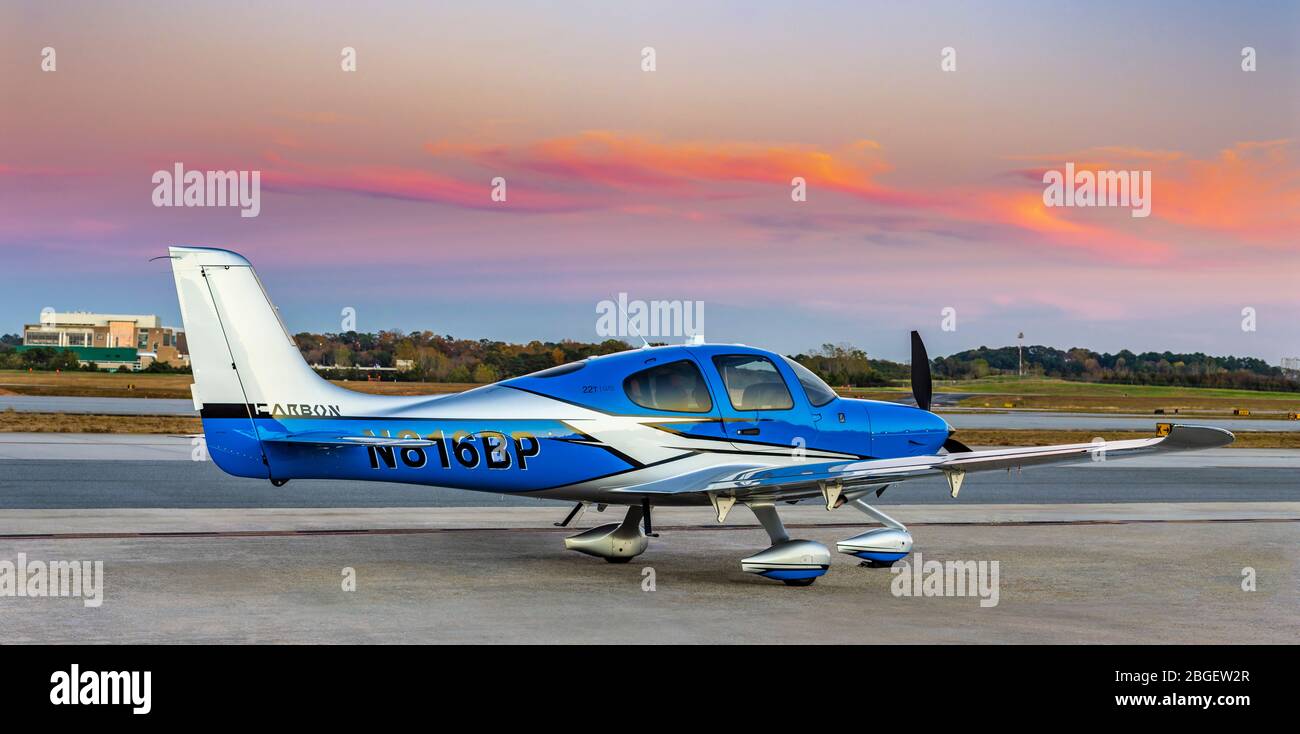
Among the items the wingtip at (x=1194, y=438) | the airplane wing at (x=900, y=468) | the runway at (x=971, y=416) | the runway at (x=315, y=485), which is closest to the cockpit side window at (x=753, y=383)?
the airplane wing at (x=900, y=468)

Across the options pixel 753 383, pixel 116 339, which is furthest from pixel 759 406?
pixel 116 339

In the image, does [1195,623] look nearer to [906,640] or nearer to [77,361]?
[906,640]

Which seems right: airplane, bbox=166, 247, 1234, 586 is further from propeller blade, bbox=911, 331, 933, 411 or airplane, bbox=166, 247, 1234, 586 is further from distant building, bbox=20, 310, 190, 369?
distant building, bbox=20, 310, 190, 369

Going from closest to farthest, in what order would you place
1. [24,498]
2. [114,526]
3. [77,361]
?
[114,526], [24,498], [77,361]

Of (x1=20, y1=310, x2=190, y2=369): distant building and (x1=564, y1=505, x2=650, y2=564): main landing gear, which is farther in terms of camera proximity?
(x1=20, y1=310, x2=190, y2=369): distant building

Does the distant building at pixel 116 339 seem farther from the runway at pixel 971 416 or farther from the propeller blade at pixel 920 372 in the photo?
the propeller blade at pixel 920 372

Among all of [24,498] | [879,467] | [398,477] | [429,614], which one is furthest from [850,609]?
[24,498]

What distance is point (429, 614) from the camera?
10.6 meters

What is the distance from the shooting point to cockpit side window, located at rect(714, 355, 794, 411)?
43.7ft

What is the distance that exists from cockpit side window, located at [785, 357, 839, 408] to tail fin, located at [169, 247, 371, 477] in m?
4.97

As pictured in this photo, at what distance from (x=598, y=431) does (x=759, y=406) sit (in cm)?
181

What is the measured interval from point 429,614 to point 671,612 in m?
2.08

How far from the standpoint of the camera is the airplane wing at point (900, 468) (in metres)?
10.7

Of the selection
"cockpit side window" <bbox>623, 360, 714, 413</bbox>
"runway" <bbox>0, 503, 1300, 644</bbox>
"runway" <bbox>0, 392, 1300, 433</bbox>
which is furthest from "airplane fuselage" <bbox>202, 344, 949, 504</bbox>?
"runway" <bbox>0, 392, 1300, 433</bbox>
